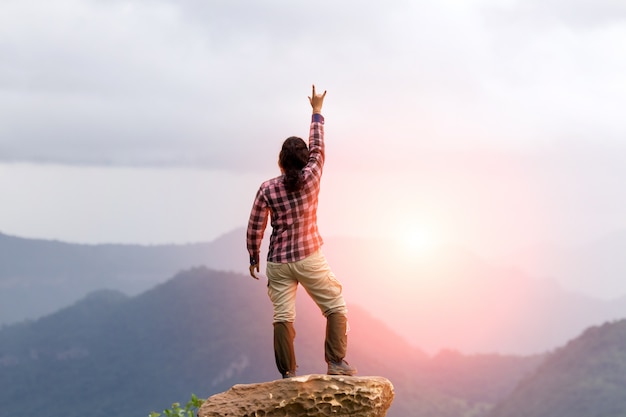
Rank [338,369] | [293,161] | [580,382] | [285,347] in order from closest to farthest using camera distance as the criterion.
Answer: [293,161], [285,347], [338,369], [580,382]

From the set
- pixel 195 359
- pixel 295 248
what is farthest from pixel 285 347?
pixel 195 359

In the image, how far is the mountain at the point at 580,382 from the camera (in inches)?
4316

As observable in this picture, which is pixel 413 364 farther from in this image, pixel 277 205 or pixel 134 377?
pixel 277 205

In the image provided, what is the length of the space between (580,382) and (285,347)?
11294 centimetres

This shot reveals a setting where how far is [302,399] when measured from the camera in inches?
433

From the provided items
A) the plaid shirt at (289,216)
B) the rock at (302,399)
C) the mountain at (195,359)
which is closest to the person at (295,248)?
the plaid shirt at (289,216)

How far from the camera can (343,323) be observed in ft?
37.0

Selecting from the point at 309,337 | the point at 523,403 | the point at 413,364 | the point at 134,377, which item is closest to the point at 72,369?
the point at 134,377

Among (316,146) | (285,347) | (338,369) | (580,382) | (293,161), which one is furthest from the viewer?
(580,382)

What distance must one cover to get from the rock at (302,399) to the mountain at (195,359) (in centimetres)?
11511

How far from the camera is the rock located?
36.2ft

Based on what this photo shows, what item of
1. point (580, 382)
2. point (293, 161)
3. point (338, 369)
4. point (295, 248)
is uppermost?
point (293, 161)

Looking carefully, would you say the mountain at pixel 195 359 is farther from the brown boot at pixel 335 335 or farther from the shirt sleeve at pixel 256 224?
the shirt sleeve at pixel 256 224

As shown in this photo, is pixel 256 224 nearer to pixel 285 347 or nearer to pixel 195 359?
pixel 285 347
